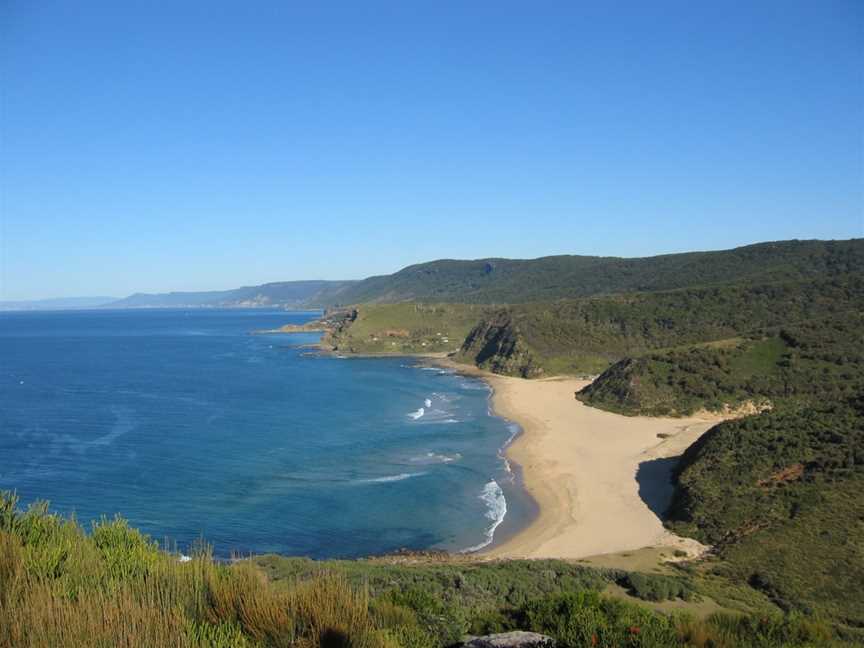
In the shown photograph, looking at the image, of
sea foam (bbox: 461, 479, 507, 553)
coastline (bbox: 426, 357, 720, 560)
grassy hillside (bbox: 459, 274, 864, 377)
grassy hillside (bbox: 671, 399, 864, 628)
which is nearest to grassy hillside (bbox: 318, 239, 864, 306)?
grassy hillside (bbox: 459, 274, 864, 377)

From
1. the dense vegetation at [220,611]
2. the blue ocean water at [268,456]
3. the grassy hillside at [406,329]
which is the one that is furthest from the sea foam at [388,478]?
the grassy hillside at [406,329]

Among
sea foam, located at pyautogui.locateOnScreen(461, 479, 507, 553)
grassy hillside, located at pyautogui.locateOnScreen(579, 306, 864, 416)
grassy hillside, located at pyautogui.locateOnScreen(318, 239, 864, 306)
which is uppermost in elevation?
grassy hillside, located at pyautogui.locateOnScreen(318, 239, 864, 306)

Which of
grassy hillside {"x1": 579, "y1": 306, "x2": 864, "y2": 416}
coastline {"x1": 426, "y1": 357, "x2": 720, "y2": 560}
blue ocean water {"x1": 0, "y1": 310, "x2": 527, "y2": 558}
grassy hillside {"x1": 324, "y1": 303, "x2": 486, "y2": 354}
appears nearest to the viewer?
coastline {"x1": 426, "y1": 357, "x2": 720, "y2": 560}

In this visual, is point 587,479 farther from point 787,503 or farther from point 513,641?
point 513,641

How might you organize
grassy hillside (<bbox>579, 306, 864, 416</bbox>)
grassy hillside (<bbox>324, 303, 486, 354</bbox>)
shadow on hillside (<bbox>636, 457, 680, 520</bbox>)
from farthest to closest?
grassy hillside (<bbox>324, 303, 486, 354</bbox>), grassy hillside (<bbox>579, 306, 864, 416</bbox>), shadow on hillside (<bbox>636, 457, 680, 520</bbox>)

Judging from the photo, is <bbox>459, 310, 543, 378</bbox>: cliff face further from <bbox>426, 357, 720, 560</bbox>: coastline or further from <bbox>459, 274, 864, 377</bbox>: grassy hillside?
<bbox>426, 357, 720, 560</bbox>: coastline

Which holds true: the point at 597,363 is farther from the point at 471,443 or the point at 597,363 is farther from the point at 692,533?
the point at 692,533
